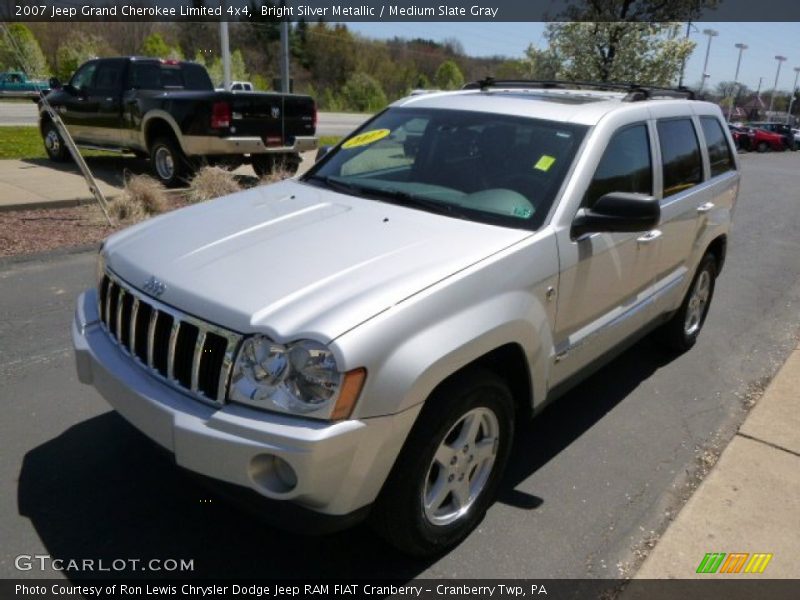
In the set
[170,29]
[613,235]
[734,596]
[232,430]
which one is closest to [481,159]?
[613,235]

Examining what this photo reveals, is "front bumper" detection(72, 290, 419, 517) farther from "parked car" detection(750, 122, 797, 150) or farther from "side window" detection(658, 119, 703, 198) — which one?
"parked car" detection(750, 122, 797, 150)

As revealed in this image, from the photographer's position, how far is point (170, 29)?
56.3 m

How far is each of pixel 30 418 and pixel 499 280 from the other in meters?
2.64

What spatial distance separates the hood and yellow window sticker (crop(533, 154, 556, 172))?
1.64 feet

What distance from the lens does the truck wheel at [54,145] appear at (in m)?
12.0

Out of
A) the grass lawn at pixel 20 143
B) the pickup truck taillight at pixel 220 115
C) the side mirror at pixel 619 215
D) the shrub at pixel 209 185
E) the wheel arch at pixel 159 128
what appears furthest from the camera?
the grass lawn at pixel 20 143

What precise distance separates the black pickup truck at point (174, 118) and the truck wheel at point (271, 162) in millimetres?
17

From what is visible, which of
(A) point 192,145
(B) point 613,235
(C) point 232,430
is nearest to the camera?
(C) point 232,430

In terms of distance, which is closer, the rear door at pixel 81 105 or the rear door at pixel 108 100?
the rear door at pixel 108 100

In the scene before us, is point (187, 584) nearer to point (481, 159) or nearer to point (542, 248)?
point (542, 248)

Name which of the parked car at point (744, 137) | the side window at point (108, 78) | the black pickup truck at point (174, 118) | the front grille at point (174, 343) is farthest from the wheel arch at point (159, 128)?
the parked car at point (744, 137)

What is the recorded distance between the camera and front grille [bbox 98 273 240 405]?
2.28 meters

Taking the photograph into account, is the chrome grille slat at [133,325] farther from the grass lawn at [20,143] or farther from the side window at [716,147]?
the grass lawn at [20,143]

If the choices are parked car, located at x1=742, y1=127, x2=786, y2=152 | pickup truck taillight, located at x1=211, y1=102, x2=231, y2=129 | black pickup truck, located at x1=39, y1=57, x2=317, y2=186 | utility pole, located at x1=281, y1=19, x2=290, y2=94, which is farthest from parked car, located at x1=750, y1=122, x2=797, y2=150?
pickup truck taillight, located at x1=211, y1=102, x2=231, y2=129
